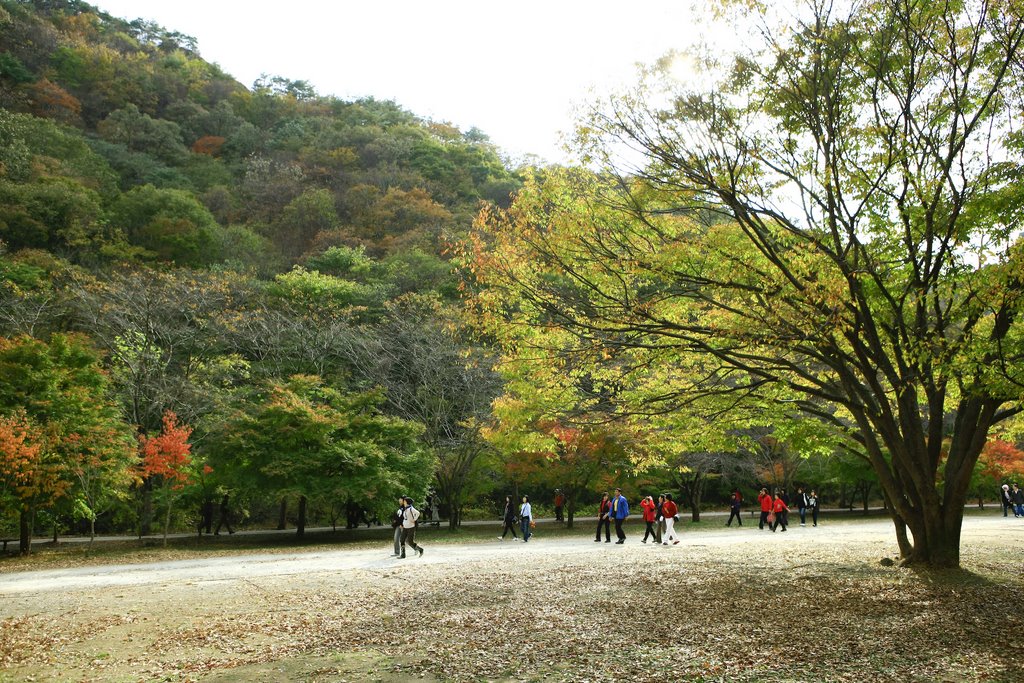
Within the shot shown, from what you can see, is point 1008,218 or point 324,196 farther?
point 324,196

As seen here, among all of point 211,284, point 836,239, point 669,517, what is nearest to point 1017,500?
point 669,517

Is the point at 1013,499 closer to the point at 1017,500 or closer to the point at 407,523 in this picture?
the point at 1017,500

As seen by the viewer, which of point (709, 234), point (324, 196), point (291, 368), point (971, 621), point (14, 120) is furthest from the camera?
point (324, 196)

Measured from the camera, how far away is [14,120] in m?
41.6

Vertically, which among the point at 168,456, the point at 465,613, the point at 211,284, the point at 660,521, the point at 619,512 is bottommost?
the point at 465,613

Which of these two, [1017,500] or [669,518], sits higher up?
[1017,500]

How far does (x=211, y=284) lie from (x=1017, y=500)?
35.3 m

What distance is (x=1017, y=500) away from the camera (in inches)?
1097

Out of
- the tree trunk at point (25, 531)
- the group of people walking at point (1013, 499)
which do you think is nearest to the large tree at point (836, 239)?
the tree trunk at point (25, 531)

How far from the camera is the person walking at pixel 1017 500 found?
27875mm

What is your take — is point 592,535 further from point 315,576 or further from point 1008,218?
point 1008,218

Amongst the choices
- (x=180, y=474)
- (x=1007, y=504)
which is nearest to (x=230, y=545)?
(x=180, y=474)

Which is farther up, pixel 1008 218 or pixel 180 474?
pixel 1008 218

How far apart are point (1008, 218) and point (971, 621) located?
529 centimetres
